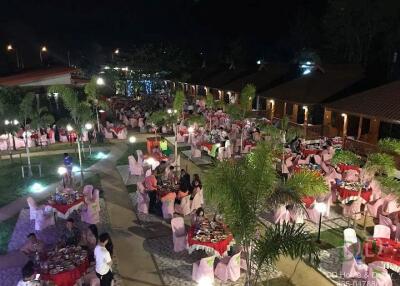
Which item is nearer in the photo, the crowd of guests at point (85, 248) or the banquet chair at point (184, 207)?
the crowd of guests at point (85, 248)

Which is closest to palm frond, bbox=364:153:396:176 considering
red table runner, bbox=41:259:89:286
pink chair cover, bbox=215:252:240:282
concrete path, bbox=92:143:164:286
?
pink chair cover, bbox=215:252:240:282

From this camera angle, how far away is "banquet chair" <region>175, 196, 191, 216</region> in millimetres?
12035

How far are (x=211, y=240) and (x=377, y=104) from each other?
13.4 meters

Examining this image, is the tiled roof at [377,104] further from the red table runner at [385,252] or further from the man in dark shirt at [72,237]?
the man in dark shirt at [72,237]

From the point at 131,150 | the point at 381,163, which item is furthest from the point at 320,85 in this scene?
the point at 381,163

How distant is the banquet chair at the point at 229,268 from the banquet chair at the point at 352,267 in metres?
2.48

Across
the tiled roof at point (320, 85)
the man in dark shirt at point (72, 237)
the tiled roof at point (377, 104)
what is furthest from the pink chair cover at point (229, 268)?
the tiled roof at point (320, 85)

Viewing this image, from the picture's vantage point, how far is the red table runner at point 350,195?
1226cm

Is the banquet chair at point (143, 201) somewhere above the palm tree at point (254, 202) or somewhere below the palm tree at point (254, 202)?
below

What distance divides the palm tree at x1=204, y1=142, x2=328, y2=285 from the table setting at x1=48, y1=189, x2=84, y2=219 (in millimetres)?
6087

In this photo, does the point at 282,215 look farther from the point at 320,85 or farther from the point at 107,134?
the point at 320,85

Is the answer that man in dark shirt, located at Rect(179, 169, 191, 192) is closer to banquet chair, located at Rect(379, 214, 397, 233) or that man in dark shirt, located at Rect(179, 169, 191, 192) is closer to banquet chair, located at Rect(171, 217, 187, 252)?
banquet chair, located at Rect(171, 217, 187, 252)

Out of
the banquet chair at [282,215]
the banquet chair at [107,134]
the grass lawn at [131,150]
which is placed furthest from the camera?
the banquet chair at [107,134]

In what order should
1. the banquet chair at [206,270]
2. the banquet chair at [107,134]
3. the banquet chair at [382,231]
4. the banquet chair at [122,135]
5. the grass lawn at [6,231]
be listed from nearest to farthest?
the banquet chair at [206,270]
the banquet chair at [382,231]
the grass lawn at [6,231]
the banquet chair at [122,135]
the banquet chair at [107,134]
